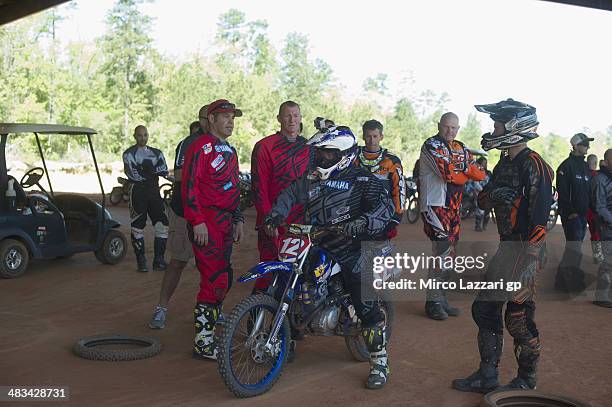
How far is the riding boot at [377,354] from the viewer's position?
5.53m

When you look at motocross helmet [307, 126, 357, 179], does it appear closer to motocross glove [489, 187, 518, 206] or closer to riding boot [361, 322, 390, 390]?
motocross glove [489, 187, 518, 206]

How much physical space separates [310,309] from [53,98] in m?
46.2

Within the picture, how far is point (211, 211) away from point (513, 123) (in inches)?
100

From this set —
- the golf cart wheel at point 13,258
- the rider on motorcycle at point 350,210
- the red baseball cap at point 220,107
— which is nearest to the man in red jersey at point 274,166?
the red baseball cap at point 220,107

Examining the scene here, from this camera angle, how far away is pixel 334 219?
5.52 metres

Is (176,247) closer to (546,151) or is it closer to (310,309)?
(310,309)

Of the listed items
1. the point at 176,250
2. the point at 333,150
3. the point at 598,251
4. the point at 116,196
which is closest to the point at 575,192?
the point at 598,251

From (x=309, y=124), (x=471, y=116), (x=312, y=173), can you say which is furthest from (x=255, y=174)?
(x=471, y=116)

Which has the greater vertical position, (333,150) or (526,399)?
(333,150)

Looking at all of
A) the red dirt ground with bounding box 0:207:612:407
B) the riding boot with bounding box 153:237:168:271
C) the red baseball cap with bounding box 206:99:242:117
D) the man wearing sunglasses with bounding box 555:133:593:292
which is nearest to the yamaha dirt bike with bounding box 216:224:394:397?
the red dirt ground with bounding box 0:207:612:407

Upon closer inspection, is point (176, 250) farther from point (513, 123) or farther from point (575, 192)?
point (575, 192)

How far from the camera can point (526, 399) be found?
5.14 m

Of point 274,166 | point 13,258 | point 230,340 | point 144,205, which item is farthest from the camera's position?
point 144,205

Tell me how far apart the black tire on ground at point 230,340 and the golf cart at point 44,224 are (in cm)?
592
